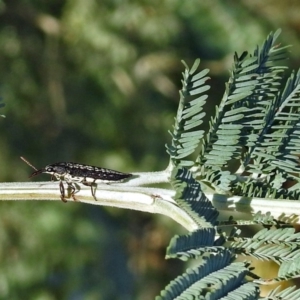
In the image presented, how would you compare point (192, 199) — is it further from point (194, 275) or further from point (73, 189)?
point (73, 189)

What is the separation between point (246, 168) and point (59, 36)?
5.65ft

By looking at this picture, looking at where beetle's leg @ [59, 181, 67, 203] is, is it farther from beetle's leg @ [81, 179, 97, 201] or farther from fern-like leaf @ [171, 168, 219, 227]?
fern-like leaf @ [171, 168, 219, 227]

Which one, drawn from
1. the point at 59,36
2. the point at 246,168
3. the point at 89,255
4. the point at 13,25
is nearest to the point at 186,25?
the point at 59,36

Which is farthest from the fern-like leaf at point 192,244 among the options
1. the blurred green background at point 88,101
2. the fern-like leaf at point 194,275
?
the blurred green background at point 88,101

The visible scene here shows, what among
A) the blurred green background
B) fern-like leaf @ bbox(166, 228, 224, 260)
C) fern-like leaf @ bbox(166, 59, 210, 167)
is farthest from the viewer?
the blurred green background

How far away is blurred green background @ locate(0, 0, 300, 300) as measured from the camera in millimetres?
2145

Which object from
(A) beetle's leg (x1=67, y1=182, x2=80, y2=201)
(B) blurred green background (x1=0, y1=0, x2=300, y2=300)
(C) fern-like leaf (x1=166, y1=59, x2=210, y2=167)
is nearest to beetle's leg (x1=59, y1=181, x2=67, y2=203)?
(A) beetle's leg (x1=67, y1=182, x2=80, y2=201)

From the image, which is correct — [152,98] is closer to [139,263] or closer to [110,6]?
[110,6]

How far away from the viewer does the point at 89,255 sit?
7.53 ft

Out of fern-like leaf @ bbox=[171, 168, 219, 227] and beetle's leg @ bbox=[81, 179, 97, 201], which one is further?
beetle's leg @ bbox=[81, 179, 97, 201]

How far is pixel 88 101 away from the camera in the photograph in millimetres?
2318

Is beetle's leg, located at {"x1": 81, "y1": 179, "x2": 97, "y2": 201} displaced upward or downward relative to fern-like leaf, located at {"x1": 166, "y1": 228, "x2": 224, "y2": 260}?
upward

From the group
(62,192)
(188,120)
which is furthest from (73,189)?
(188,120)

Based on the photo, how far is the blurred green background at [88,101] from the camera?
7.04ft
